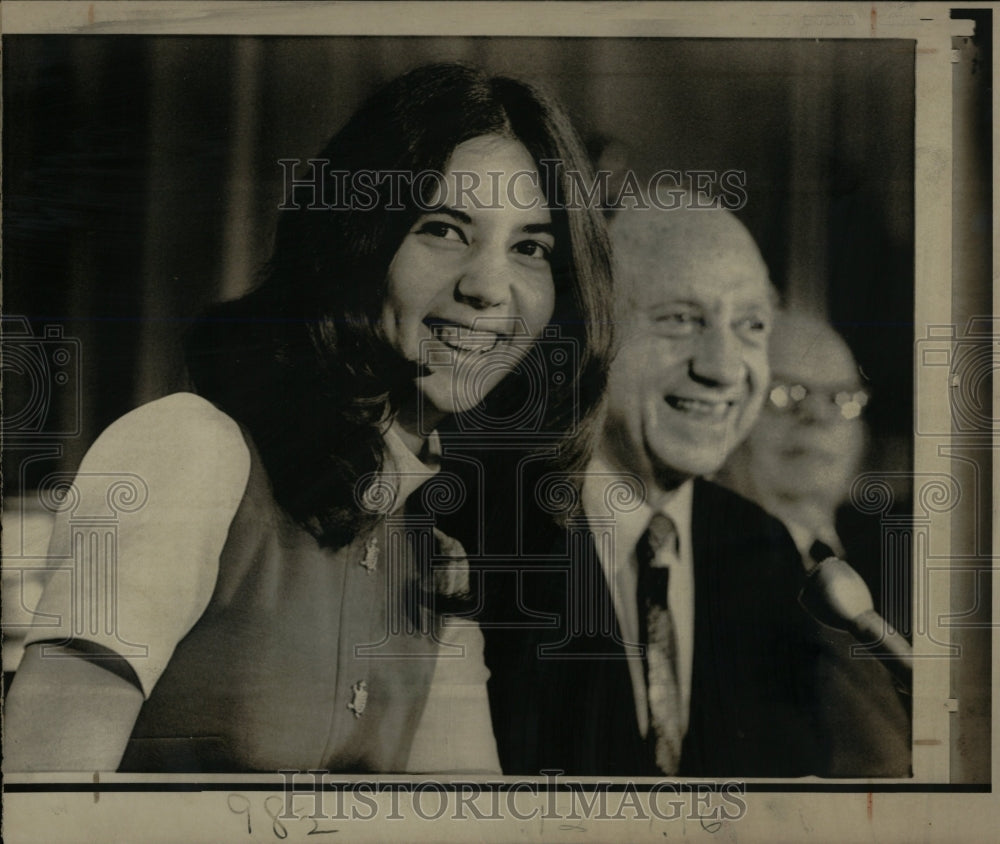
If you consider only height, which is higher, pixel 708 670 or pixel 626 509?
pixel 626 509

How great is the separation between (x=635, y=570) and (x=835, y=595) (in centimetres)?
49

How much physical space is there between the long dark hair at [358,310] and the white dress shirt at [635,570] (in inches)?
4.3

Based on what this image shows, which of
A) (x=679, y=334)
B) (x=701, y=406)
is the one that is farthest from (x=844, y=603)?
(x=679, y=334)

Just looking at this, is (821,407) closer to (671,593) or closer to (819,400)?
(819,400)

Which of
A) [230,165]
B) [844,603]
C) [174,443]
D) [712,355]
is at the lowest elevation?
[844,603]

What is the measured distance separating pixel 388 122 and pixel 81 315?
88 cm

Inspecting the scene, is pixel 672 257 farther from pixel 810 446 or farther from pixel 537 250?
pixel 810 446

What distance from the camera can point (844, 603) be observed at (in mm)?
2090

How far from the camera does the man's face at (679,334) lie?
2078 mm

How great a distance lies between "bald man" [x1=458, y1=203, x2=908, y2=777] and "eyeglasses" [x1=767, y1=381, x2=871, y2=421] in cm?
5

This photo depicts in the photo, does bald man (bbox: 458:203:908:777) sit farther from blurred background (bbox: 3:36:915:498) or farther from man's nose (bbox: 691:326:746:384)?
blurred background (bbox: 3:36:915:498)

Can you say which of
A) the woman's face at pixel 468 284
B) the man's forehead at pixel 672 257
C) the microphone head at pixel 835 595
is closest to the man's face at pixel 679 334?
the man's forehead at pixel 672 257

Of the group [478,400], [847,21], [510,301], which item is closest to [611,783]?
[478,400]

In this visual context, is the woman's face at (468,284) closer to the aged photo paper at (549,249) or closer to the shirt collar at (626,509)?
the aged photo paper at (549,249)
